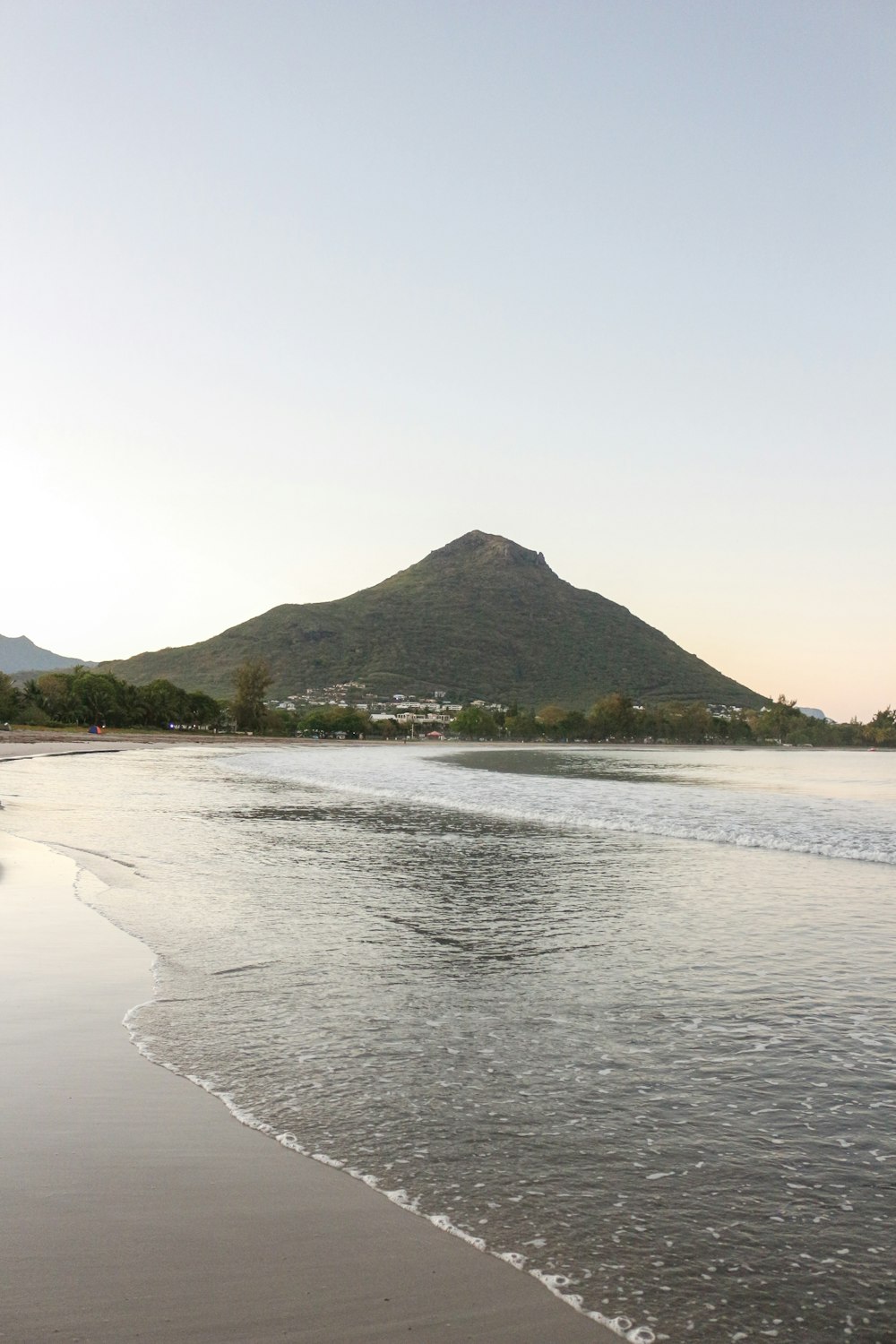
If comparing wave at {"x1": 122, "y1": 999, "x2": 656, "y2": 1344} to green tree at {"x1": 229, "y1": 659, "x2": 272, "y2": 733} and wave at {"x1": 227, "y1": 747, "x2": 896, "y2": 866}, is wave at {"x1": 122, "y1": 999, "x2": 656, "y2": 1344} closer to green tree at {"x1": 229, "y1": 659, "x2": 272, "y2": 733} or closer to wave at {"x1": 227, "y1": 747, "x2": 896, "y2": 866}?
wave at {"x1": 227, "y1": 747, "x2": 896, "y2": 866}

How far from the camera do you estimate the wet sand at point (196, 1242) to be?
382 cm

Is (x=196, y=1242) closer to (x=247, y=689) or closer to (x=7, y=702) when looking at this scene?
(x=7, y=702)

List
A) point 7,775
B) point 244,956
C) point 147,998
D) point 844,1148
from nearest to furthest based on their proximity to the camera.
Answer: point 844,1148, point 147,998, point 244,956, point 7,775

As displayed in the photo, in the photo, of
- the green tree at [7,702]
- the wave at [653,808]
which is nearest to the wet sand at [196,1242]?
the wave at [653,808]

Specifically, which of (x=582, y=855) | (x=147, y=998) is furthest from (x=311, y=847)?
(x=147, y=998)

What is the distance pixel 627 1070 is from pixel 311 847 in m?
14.3

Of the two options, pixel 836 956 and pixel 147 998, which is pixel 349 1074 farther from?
pixel 836 956

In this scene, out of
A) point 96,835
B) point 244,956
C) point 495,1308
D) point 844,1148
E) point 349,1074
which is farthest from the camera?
point 96,835

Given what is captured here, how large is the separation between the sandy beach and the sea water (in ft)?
0.84

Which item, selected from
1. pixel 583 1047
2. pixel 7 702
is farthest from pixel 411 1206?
pixel 7 702

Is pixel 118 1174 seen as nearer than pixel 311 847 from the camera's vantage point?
Yes

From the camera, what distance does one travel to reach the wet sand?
3.82 metres

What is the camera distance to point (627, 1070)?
6859 millimetres

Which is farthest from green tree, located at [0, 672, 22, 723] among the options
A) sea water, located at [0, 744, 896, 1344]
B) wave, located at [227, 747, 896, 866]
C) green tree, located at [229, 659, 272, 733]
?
sea water, located at [0, 744, 896, 1344]
